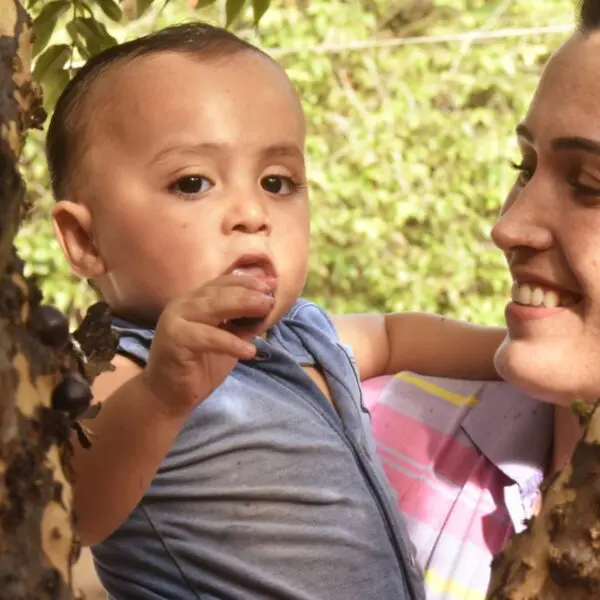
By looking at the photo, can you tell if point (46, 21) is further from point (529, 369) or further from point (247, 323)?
point (529, 369)

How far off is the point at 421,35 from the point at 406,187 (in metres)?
0.80

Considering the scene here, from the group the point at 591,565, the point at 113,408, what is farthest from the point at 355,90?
the point at 591,565

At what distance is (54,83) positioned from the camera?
1.36 metres

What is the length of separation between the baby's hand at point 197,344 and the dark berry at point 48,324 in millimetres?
238

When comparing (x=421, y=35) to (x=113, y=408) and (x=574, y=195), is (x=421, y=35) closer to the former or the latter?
(x=574, y=195)

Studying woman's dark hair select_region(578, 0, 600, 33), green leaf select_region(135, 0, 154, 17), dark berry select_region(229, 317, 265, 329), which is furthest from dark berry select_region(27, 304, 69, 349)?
woman's dark hair select_region(578, 0, 600, 33)

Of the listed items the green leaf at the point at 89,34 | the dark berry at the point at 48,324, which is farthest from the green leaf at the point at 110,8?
the dark berry at the point at 48,324

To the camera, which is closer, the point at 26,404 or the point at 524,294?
the point at 26,404

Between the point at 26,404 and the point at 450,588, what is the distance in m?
1.03

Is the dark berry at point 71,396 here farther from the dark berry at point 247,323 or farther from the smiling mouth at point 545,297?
the smiling mouth at point 545,297

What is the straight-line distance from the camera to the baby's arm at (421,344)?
1683 mm

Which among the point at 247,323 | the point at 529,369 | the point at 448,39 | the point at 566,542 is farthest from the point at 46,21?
the point at 448,39

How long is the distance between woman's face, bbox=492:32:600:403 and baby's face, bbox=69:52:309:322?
305 millimetres

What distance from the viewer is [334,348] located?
1.46 m
